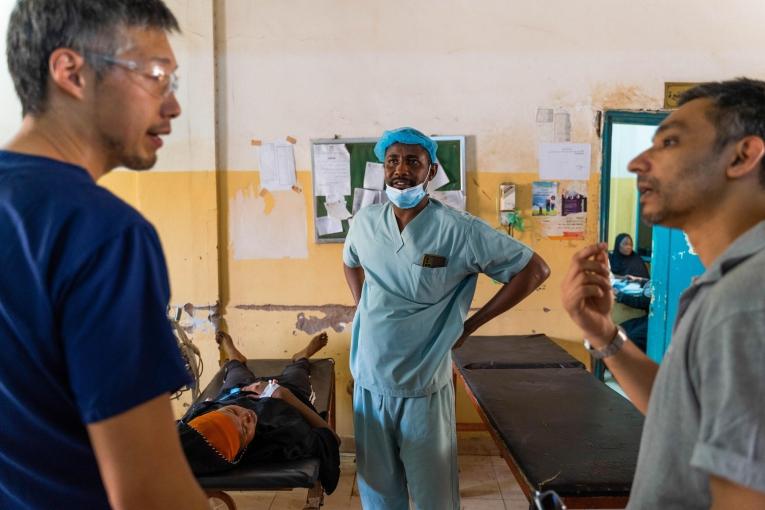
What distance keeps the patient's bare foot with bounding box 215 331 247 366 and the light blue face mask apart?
1.43 m

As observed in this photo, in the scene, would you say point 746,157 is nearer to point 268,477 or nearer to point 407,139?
point 407,139

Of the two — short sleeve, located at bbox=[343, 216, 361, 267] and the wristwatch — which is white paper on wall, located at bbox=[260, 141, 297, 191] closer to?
short sleeve, located at bbox=[343, 216, 361, 267]

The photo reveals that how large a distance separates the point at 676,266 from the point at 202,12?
3.28 meters

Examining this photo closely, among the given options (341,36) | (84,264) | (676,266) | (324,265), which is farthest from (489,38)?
(84,264)

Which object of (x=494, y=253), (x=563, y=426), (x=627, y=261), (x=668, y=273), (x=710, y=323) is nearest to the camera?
(x=710, y=323)

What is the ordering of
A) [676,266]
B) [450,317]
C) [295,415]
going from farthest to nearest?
[676,266], [295,415], [450,317]

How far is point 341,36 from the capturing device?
3029 millimetres

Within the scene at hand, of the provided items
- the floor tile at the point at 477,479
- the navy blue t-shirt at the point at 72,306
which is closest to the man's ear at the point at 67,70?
the navy blue t-shirt at the point at 72,306

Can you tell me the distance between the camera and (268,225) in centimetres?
313

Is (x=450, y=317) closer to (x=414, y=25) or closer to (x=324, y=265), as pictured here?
(x=324, y=265)

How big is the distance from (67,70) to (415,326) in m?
1.41

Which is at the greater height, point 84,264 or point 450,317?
point 84,264

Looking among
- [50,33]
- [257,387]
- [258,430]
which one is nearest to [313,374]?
[257,387]

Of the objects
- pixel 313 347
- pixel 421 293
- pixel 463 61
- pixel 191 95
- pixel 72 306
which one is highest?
pixel 463 61
